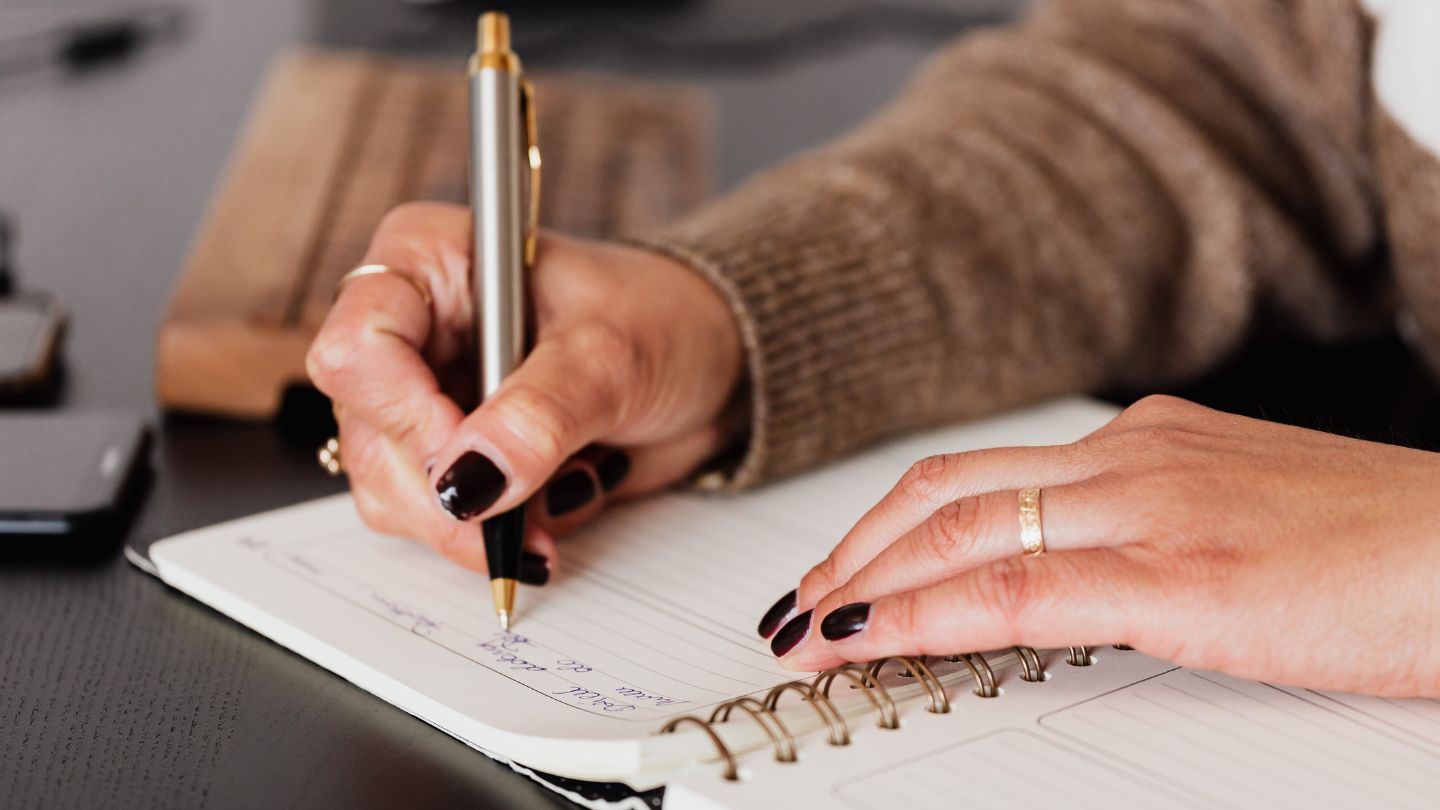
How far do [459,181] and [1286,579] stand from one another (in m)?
0.72

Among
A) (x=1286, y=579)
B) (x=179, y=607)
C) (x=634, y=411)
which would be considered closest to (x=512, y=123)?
(x=634, y=411)

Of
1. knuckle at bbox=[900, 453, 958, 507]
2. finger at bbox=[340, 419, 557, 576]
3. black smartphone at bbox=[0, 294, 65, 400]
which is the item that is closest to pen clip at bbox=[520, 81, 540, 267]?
finger at bbox=[340, 419, 557, 576]

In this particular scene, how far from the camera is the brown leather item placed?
0.81 metres

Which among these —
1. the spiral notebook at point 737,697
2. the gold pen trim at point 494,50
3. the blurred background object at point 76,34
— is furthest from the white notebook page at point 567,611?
the blurred background object at point 76,34

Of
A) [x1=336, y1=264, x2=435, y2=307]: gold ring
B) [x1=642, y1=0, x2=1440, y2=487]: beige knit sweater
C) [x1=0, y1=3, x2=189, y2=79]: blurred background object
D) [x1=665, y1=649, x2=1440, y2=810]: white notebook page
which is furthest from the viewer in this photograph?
[x1=0, y1=3, x2=189, y2=79]: blurred background object

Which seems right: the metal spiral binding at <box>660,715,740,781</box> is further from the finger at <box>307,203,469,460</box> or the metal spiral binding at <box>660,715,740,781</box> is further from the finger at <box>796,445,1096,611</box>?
the finger at <box>307,203,469,460</box>

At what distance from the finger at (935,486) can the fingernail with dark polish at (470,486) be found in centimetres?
13

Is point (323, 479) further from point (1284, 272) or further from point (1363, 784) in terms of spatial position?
point (1284, 272)

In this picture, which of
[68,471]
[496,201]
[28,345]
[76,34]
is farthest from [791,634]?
[76,34]

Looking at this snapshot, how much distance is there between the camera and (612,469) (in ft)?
2.22

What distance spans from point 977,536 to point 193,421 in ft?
1.65

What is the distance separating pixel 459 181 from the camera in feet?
3.42

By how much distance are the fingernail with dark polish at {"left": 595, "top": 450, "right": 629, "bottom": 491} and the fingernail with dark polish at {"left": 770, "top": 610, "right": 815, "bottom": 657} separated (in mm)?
161

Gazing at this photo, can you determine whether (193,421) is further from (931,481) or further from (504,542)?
(931,481)
